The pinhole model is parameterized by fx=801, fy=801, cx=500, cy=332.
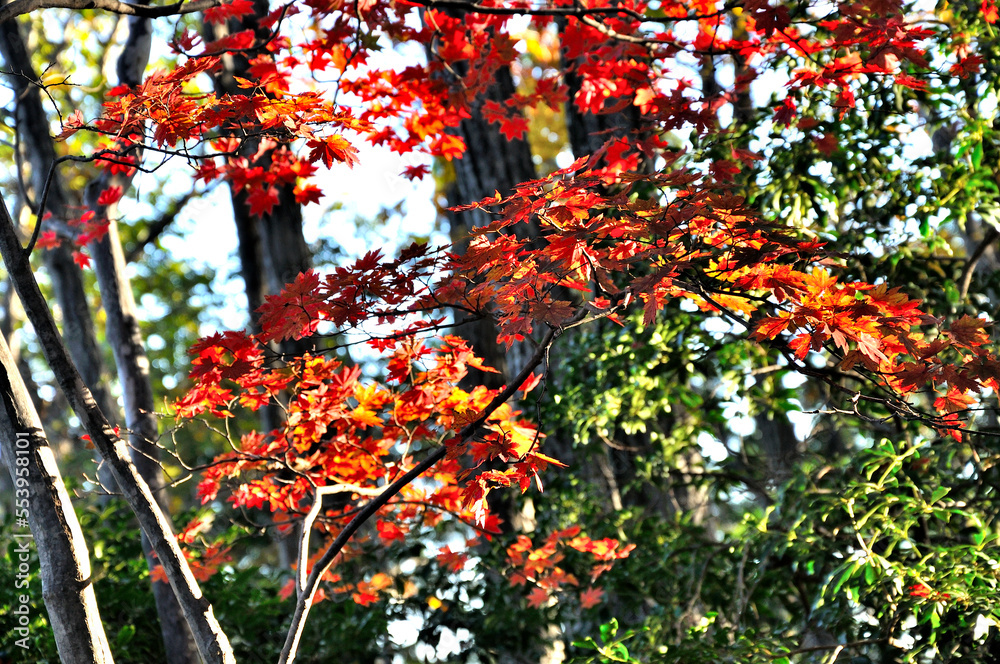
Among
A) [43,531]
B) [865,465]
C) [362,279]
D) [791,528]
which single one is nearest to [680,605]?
[791,528]

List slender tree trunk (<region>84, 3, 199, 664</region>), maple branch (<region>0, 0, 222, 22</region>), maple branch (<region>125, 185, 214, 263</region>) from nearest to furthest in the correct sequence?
maple branch (<region>0, 0, 222, 22</region>), slender tree trunk (<region>84, 3, 199, 664</region>), maple branch (<region>125, 185, 214, 263</region>)

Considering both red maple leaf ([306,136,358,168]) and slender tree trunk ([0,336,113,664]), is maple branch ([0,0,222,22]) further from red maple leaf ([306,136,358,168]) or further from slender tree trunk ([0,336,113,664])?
slender tree trunk ([0,336,113,664])

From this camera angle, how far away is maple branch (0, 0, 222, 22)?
222cm

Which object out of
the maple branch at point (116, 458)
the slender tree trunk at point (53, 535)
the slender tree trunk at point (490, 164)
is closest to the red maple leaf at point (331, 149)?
the maple branch at point (116, 458)

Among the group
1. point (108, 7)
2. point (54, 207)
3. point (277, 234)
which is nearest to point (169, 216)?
point (54, 207)

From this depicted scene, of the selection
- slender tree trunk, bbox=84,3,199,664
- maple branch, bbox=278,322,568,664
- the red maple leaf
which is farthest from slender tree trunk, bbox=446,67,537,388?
maple branch, bbox=278,322,568,664

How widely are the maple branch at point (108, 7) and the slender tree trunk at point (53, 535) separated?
0.93 meters

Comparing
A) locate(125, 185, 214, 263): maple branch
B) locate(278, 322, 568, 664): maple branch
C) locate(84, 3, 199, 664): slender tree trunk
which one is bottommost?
locate(278, 322, 568, 664): maple branch

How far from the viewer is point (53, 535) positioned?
2281 mm

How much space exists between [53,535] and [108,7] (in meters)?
1.60

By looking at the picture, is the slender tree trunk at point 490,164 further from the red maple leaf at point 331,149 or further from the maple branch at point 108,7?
the maple branch at point 108,7

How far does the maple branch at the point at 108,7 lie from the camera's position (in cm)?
222

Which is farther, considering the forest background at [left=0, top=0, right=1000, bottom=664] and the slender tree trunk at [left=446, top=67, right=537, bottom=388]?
the slender tree trunk at [left=446, top=67, right=537, bottom=388]

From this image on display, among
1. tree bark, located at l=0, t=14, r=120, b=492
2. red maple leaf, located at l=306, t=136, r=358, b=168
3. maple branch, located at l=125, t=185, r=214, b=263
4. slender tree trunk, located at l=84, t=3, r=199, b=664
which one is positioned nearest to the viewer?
red maple leaf, located at l=306, t=136, r=358, b=168
